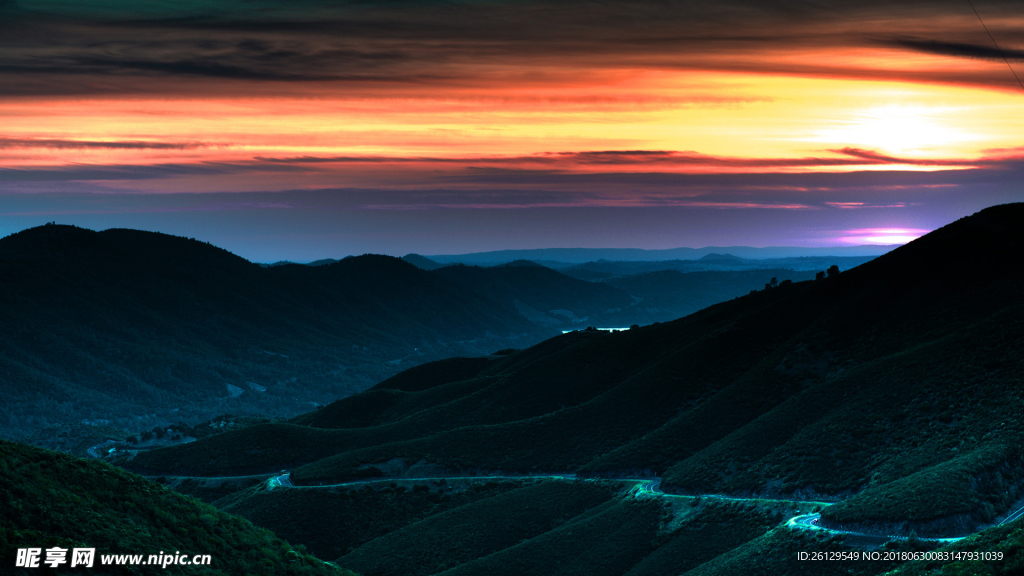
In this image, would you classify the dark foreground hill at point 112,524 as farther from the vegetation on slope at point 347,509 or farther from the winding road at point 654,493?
the vegetation on slope at point 347,509

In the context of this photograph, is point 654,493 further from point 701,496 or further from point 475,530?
point 475,530

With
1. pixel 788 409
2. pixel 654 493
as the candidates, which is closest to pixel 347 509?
pixel 654 493

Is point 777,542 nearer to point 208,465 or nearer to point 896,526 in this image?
point 896,526

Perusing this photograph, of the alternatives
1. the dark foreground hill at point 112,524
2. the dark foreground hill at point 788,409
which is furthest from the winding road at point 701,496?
the dark foreground hill at point 112,524

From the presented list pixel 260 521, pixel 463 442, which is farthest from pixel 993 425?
pixel 260 521

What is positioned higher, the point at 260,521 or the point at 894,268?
the point at 894,268
